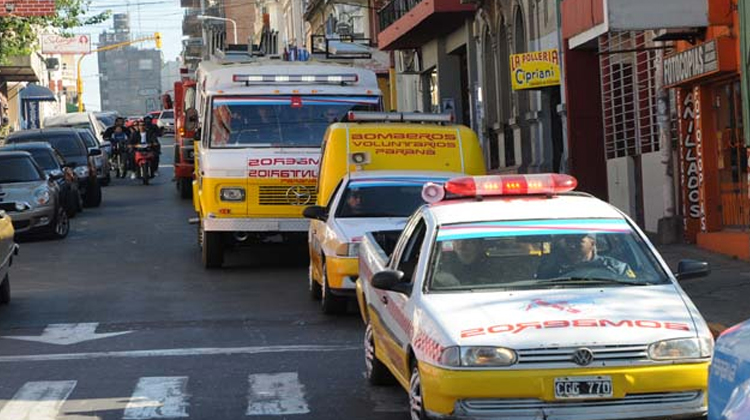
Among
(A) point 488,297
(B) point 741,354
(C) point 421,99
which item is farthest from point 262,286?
(C) point 421,99

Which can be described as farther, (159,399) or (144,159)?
(144,159)

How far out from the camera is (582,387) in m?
8.38

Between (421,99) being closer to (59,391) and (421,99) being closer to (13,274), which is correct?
(13,274)

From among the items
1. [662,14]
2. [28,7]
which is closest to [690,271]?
[662,14]

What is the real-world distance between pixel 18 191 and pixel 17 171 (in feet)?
2.46

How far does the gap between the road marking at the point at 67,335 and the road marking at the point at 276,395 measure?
322 centimetres

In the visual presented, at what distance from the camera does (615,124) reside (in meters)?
26.1

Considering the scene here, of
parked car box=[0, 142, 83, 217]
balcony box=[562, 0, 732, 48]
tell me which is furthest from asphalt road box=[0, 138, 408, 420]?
balcony box=[562, 0, 732, 48]

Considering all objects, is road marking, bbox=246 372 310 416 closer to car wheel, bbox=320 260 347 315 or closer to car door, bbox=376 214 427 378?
car door, bbox=376 214 427 378

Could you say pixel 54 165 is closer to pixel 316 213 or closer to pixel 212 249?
A: pixel 212 249

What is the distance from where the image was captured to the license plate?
27.4 feet

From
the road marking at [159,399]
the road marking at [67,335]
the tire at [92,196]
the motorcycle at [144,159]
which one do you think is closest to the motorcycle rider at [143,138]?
the motorcycle at [144,159]

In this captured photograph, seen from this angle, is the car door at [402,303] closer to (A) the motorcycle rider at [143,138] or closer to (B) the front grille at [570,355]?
(B) the front grille at [570,355]

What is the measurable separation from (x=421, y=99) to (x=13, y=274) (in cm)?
2546
